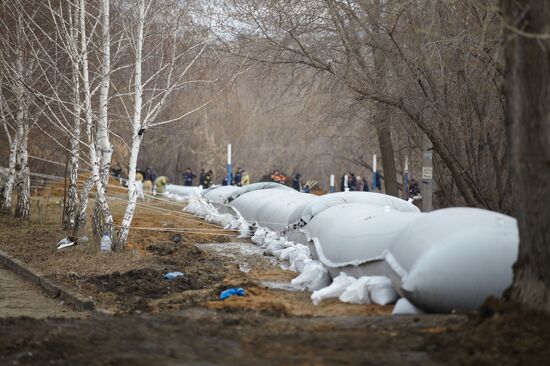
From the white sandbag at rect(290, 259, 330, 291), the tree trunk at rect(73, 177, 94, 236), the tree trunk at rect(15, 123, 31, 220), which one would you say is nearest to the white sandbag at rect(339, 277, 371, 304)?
the white sandbag at rect(290, 259, 330, 291)

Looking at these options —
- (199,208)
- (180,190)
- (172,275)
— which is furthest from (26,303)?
(180,190)

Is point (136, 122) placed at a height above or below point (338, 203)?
above

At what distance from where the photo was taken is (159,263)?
49.6 ft

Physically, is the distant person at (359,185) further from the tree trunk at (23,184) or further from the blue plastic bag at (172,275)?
the blue plastic bag at (172,275)

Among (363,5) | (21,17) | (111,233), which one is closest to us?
(111,233)

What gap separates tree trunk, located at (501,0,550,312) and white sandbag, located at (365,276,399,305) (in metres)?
2.40

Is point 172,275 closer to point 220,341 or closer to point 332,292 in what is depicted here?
point 332,292

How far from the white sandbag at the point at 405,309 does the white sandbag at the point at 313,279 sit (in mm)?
3122

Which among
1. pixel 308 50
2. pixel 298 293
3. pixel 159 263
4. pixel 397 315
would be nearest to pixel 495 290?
pixel 397 315

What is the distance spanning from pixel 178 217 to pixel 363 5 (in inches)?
478

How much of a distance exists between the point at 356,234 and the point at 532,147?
4883 millimetres

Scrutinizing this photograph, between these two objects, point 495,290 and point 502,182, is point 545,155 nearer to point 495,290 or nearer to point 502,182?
point 495,290

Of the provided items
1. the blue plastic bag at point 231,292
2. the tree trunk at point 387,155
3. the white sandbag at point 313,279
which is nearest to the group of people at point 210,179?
the tree trunk at point 387,155

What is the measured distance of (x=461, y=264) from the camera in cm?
922
